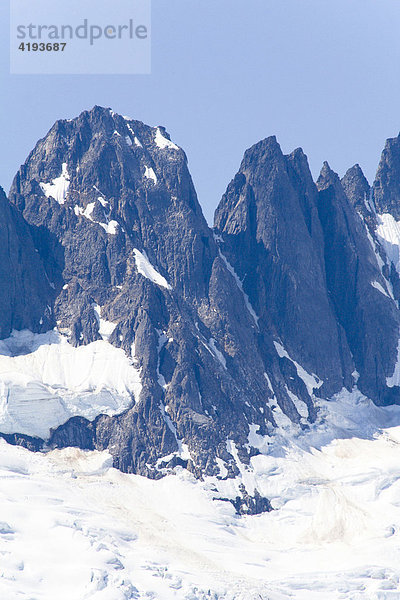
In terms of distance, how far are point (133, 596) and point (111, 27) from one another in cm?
9898

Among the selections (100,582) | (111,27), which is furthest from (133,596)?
(111,27)

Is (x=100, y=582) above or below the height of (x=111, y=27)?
below

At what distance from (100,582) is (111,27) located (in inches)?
3800

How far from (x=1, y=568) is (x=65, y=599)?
12955 millimetres

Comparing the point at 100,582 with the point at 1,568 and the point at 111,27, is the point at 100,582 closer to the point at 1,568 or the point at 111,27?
the point at 1,568

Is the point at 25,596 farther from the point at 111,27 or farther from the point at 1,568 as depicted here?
the point at 111,27

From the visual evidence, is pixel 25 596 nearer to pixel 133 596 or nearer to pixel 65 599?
pixel 65 599

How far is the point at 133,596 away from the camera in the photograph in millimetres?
199625

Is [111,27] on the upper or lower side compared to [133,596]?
upper

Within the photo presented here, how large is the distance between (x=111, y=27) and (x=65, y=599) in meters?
98.6

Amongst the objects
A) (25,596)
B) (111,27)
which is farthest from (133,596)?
(111,27)

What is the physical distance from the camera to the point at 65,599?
19538 cm

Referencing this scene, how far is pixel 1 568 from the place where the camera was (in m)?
199

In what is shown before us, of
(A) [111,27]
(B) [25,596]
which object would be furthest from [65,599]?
(A) [111,27]
